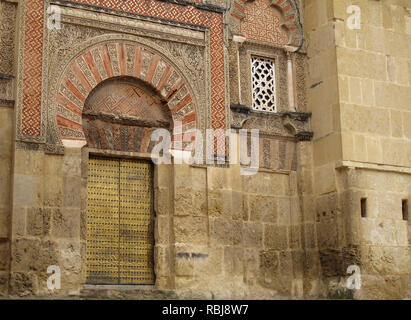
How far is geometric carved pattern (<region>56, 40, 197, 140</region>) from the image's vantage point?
7824 millimetres

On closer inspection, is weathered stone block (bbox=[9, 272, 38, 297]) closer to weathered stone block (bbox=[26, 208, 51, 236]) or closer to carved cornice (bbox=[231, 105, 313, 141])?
weathered stone block (bbox=[26, 208, 51, 236])

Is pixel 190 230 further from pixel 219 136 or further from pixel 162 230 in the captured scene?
pixel 219 136

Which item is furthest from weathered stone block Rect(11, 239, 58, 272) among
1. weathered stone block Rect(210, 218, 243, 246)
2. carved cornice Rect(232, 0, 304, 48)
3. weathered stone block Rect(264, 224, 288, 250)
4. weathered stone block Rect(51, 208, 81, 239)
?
carved cornice Rect(232, 0, 304, 48)

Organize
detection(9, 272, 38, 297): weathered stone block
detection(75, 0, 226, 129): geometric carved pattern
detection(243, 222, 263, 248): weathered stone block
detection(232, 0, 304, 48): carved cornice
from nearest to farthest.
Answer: detection(9, 272, 38, 297): weathered stone block → detection(75, 0, 226, 129): geometric carved pattern → detection(243, 222, 263, 248): weathered stone block → detection(232, 0, 304, 48): carved cornice

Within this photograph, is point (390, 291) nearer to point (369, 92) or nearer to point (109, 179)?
point (369, 92)

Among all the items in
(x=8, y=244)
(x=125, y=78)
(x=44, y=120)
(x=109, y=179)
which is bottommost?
(x=8, y=244)

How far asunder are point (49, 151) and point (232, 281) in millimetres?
2261

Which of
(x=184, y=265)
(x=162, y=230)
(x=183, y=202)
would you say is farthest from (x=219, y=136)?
(x=184, y=265)

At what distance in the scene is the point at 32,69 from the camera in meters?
7.65

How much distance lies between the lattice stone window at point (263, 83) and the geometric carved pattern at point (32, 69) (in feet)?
8.15

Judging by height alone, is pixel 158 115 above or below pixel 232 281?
above

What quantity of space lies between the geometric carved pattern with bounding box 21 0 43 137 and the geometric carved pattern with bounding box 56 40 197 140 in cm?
24

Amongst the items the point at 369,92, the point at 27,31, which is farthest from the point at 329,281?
the point at 27,31

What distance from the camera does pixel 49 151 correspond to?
24.8 ft
